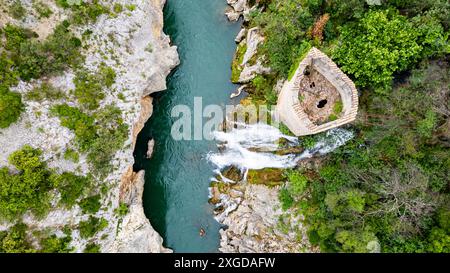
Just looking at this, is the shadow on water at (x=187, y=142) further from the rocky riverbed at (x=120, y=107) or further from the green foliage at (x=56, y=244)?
the green foliage at (x=56, y=244)

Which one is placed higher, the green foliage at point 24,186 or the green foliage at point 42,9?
the green foliage at point 42,9

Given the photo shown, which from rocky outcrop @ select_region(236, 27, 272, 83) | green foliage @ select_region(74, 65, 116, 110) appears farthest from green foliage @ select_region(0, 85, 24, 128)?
rocky outcrop @ select_region(236, 27, 272, 83)

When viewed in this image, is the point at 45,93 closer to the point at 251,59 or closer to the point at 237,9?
the point at 251,59

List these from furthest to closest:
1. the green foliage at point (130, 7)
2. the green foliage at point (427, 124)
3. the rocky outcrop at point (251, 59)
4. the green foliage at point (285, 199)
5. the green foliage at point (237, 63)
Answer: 1. the green foliage at point (237, 63)
2. the rocky outcrop at point (251, 59)
3. the green foliage at point (130, 7)
4. the green foliage at point (285, 199)
5. the green foliage at point (427, 124)

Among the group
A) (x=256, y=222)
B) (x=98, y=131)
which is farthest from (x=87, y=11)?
(x=256, y=222)

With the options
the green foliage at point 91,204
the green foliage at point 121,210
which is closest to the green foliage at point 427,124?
the green foliage at point 121,210

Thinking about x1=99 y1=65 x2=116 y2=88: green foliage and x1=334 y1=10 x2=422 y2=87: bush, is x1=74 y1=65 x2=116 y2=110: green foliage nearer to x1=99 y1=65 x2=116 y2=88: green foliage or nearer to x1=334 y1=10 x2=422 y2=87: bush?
x1=99 y1=65 x2=116 y2=88: green foliage

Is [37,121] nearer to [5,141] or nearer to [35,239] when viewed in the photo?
[5,141]
